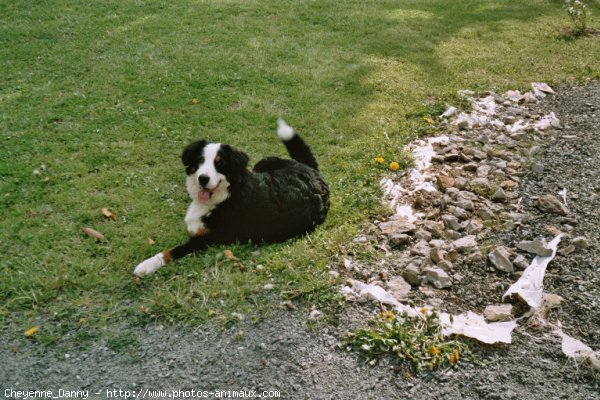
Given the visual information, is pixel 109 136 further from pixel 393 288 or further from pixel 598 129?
pixel 598 129

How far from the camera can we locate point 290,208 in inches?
159

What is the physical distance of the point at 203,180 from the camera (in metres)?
3.73

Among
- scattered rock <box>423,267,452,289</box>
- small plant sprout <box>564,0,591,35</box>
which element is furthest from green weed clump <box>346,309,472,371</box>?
small plant sprout <box>564,0,591,35</box>

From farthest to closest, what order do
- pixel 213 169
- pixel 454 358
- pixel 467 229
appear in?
pixel 467 229, pixel 213 169, pixel 454 358

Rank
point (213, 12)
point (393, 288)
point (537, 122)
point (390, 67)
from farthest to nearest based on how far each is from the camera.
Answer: point (213, 12), point (390, 67), point (537, 122), point (393, 288)

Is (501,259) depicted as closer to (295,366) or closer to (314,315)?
(314,315)

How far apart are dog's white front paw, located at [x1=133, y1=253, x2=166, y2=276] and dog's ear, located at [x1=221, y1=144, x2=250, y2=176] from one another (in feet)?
2.73

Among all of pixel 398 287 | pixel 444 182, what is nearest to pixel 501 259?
pixel 398 287

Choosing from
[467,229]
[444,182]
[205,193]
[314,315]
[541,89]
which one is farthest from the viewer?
[541,89]

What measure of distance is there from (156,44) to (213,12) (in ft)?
6.31

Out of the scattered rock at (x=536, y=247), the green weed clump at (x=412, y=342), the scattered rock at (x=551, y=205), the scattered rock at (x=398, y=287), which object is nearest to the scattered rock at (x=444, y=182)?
the scattered rock at (x=551, y=205)

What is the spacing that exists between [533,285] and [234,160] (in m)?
2.32

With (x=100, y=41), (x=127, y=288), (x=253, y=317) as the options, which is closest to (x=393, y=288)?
(x=253, y=317)

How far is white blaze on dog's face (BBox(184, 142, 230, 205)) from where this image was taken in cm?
374
